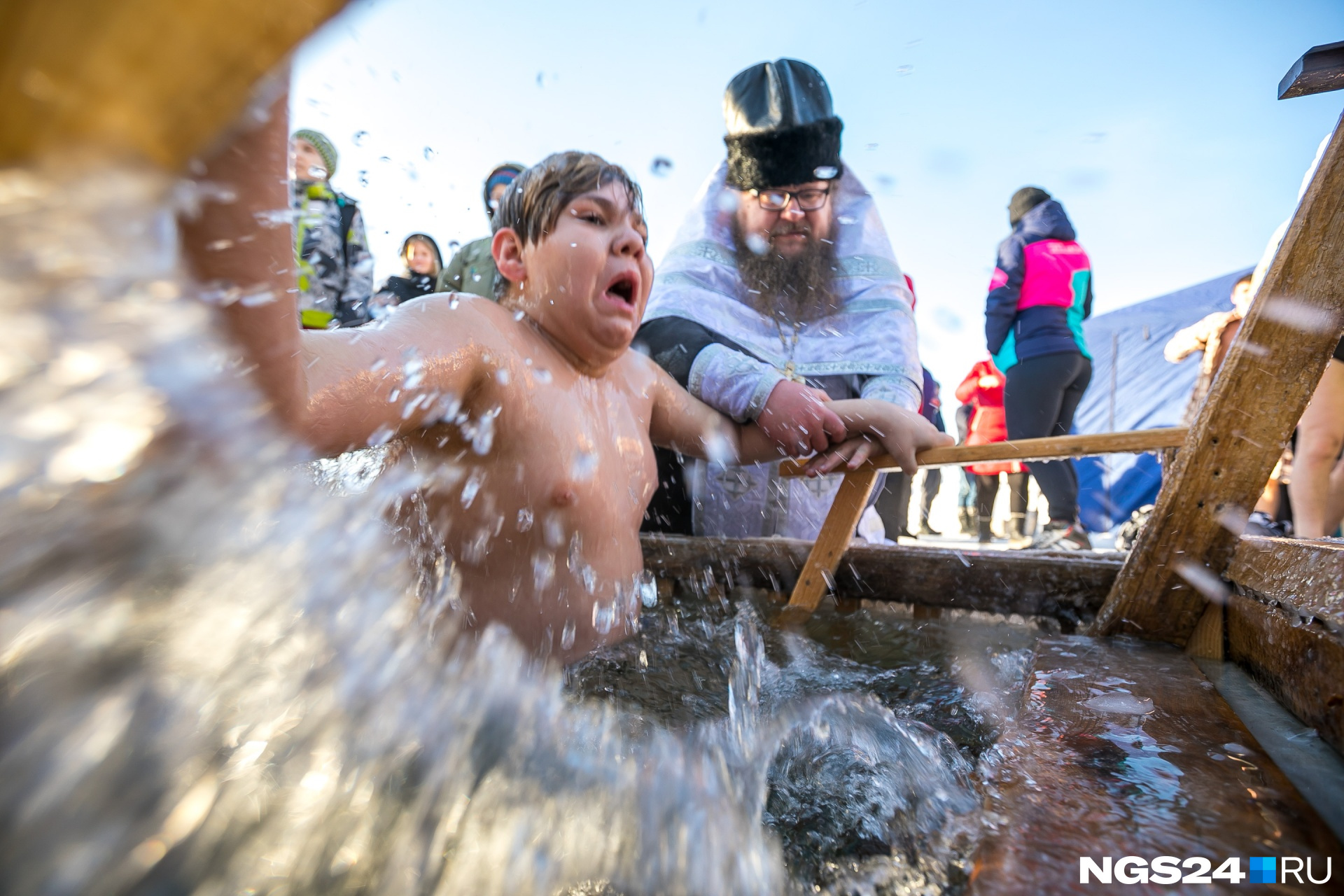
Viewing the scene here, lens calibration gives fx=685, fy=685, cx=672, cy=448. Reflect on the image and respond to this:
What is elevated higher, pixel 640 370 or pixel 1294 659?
pixel 640 370

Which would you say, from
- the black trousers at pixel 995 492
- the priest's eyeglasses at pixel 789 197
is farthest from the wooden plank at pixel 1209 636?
the black trousers at pixel 995 492

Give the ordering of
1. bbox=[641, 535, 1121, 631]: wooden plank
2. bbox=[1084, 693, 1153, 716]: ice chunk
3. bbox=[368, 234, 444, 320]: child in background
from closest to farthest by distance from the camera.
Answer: bbox=[1084, 693, 1153, 716]: ice chunk < bbox=[641, 535, 1121, 631]: wooden plank < bbox=[368, 234, 444, 320]: child in background

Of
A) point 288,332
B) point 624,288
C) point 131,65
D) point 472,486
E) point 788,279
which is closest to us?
point 131,65

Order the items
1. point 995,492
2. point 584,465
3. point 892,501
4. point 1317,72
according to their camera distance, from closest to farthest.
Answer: point 1317,72
point 584,465
point 892,501
point 995,492

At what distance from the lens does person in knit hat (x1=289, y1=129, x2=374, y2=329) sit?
11.9 feet

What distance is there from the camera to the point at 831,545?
81.6 inches

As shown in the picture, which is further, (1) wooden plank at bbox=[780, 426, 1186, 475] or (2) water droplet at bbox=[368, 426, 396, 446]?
(1) wooden plank at bbox=[780, 426, 1186, 475]

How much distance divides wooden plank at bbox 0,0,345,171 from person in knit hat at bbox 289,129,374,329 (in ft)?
10.5

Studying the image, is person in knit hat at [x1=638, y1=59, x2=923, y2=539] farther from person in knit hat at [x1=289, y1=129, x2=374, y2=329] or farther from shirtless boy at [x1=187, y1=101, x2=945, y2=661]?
person in knit hat at [x1=289, y1=129, x2=374, y2=329]

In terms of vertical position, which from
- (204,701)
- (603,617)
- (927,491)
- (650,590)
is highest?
(204,701)

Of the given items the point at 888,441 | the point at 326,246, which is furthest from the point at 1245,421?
the point at 326,246

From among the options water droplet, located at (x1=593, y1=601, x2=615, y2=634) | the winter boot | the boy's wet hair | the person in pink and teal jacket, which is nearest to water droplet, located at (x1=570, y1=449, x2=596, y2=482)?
water droplet, located at (x1=593, y1=601, x2=615, y2=634)

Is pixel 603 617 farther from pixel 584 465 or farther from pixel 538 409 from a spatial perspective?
pixel 538 409

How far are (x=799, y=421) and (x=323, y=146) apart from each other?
349 cm
